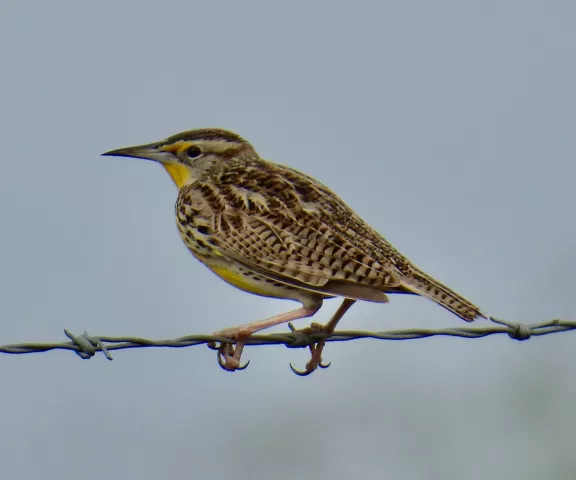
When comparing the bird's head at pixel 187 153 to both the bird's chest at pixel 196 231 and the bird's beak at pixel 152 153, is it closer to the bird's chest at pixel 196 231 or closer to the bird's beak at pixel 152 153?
the bird's beak at pixel 152 153

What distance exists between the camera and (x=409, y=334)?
212 inches

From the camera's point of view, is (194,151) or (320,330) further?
(194,151)

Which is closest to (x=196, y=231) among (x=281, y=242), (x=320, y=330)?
(x=281, y=242)

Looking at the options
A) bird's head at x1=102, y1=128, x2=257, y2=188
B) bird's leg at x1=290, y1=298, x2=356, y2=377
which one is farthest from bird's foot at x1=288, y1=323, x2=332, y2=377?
bird's head at x1=102, y1=128, x2=257, y2=188

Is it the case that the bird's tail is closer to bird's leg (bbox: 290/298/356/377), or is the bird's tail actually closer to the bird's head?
bird's leg (bbox: 290/298/356/377)

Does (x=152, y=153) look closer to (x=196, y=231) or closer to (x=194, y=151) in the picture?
(x=194, y=151)

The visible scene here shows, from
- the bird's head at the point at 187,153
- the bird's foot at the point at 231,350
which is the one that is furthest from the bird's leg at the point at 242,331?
the bird's head at the point at 187,153

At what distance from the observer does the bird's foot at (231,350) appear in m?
5.95

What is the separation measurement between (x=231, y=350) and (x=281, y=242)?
57cm

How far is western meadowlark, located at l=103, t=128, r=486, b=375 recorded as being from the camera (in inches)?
236

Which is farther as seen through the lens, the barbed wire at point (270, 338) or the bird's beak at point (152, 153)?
the bird's beak at point (152, 153)

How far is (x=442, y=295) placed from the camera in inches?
230

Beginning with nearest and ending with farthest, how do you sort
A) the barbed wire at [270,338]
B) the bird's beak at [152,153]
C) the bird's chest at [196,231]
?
the barbed wire at [270,338] → the bird's chest at [196,231] → the bird's beak at [152,153]

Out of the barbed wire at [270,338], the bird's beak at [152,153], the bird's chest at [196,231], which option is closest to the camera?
the barbed wire at [270,338]
